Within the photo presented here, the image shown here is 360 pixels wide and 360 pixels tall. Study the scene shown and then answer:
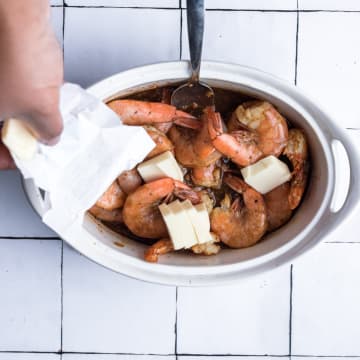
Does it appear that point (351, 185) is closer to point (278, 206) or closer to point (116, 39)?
point (278, 206)

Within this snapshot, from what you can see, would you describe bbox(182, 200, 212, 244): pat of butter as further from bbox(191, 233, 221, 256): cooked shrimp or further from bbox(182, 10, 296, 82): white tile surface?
bbox(182, 10, 296, 82): white tile surface

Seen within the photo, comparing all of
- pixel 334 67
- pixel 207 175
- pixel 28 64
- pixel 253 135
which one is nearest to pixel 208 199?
pixel 207 175

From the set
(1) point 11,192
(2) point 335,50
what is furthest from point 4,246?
(2) point 335,50

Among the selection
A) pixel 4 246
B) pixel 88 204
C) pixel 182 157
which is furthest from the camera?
pixel 4 246

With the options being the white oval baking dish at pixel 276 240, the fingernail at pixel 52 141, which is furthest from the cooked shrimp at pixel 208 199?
the fingernail at pixel 52 141

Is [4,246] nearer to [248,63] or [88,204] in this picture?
[88,204]

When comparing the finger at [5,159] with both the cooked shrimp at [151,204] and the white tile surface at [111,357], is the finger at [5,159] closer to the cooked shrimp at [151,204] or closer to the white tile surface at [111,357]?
the cooked shrimp at [151,204]
